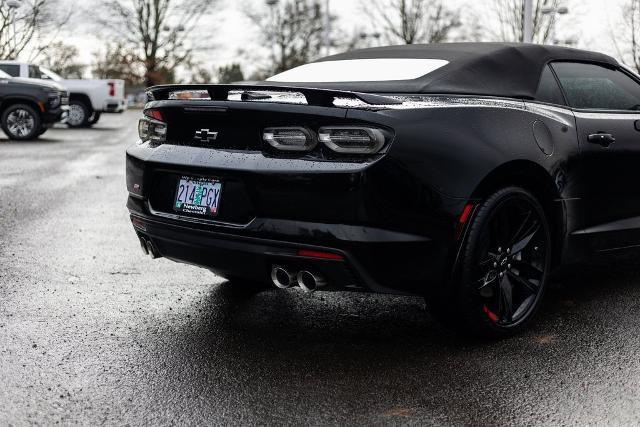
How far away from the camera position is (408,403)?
313cm

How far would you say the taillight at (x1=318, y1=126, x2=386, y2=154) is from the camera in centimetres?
333

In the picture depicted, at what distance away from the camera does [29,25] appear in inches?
1642

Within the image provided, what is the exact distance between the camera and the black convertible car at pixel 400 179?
11.0 feet

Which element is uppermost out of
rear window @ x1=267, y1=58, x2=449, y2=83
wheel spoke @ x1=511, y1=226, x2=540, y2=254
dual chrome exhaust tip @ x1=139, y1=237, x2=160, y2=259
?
rear window @ x1=267, y1=58, x2=449, y2=83

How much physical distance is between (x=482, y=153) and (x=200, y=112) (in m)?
1.31

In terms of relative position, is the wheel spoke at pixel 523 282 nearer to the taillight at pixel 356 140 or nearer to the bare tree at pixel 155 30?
the taillight at pixel 356 140

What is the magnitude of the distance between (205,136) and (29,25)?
Result: 41752 mm

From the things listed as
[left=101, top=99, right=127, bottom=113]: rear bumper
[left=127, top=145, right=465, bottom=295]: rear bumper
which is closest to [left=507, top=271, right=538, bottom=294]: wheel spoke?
[left=127, top=145, right=465, bottom=295]: rear bumper

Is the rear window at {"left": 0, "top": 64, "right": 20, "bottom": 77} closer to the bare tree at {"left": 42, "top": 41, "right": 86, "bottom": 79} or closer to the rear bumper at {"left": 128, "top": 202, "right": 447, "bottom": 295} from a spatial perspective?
the rear bumper at {"left": 128, "top": 202, "right": 447, "bottom": 295}

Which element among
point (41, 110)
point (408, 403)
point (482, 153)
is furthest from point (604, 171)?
point (41, 110)

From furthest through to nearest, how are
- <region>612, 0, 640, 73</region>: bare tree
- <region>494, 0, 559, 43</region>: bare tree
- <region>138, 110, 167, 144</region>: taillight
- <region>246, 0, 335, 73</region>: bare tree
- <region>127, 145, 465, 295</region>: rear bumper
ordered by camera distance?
<region>246, 0, 335, 73</region>: bare tree
<region>494, 0, 559, 43</region>: bare tree
<region>612, 0, 640, 73</region>: bare tree
<region>138, 110, 167, 144</region>: taillight
<region>127, 145, 465, 295</region>: rear bumper

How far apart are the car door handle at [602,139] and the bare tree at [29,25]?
1541 inches

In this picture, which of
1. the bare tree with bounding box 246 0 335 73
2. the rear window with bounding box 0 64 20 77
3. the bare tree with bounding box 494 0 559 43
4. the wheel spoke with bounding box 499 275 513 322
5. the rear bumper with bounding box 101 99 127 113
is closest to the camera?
the wheel spoke with bounding box 499 275 513 322

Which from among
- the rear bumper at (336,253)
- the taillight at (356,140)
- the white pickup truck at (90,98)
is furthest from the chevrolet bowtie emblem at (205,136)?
the white pickup truck at (90,98)
